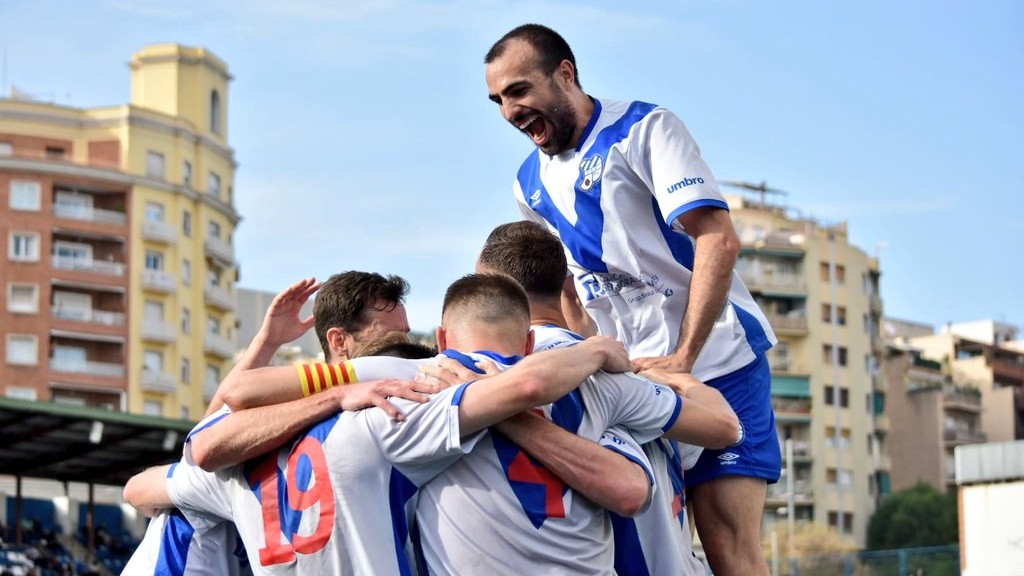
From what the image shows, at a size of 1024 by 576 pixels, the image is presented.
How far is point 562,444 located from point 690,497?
1655 millimetres

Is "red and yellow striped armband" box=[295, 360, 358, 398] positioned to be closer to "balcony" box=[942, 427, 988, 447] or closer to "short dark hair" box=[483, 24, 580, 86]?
"short dark hair" box=[483, 24, 580, 86]

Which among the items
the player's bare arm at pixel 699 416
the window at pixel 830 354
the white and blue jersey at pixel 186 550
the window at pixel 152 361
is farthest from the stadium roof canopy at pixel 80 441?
the window at pixel 830 354

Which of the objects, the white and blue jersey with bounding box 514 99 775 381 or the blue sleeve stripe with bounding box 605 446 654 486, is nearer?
the blue sleeve stripe with bounding box 605 446 654 486

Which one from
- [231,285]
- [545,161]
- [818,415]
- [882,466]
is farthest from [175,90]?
[545,161]

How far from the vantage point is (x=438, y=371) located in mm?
5992

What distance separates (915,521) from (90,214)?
49.3 meters

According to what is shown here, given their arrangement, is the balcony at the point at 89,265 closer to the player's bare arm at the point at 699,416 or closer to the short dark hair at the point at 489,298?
the player's bare arm at the point at 699,416

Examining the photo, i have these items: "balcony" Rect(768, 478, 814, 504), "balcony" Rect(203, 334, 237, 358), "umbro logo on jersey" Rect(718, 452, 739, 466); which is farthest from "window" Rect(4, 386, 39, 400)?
"umbro logo on jersey" Rect(718, 452, 739, 466)

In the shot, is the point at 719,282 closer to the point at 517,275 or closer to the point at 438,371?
the point at 517,275

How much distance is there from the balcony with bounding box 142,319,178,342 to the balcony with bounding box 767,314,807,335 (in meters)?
36.0

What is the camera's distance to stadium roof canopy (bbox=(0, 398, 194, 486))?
115 feet

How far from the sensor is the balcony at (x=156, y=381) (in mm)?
85250

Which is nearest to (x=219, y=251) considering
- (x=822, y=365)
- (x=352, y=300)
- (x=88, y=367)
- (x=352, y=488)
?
(x=88, y=367)

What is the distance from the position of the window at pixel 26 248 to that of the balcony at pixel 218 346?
11.2m
